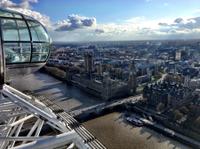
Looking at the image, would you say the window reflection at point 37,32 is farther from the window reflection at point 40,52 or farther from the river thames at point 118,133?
the river thames at point 118,133

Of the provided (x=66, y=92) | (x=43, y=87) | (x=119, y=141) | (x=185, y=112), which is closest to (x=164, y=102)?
(x=185, y=112)

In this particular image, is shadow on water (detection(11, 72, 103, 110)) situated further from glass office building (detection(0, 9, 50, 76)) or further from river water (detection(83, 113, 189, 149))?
glass office building (detection(0, 9, 50, 76))

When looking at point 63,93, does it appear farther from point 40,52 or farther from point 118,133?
point 40,52

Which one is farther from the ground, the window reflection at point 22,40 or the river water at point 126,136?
the window reflection at point 22,40

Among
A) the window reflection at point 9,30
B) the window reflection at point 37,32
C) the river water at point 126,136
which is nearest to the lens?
the window reflection at point 9,30

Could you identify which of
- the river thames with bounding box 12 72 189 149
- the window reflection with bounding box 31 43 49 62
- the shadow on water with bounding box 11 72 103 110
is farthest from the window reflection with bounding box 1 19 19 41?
the shadow on water with bounding box 11 72 103 110

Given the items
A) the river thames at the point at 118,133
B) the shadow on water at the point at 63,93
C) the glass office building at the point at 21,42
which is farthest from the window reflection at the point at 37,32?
the shadow on water at the point at 63,93

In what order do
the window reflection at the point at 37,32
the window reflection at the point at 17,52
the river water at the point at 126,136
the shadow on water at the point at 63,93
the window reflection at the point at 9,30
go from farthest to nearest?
1. the shadow on water at the point at 63,93
2. the river water at the point at 126,136
3. the window reflection at the point at 37,32
4. the window reflection at the point at 17,52
5. the window reflection at the point at 9,30
